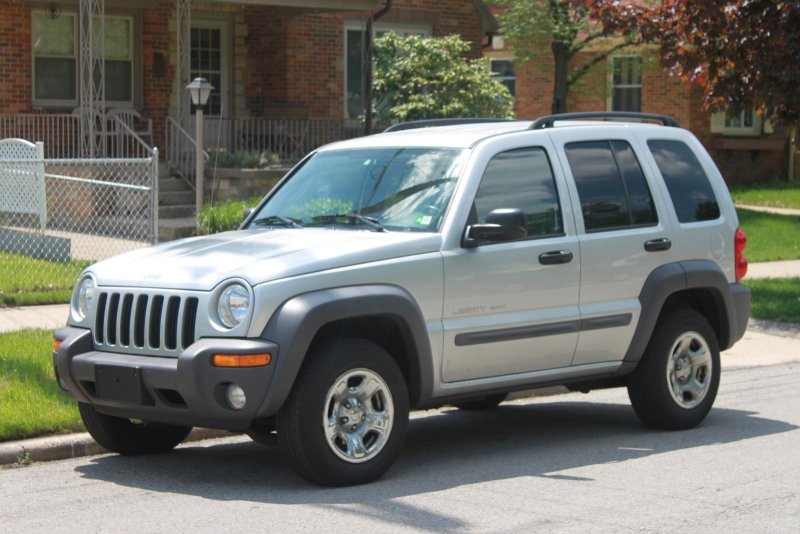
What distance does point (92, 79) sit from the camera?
753 inches

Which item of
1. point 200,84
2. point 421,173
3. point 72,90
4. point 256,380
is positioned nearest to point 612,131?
point 421,173

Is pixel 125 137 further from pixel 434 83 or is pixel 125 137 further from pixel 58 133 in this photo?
pixel 434 83

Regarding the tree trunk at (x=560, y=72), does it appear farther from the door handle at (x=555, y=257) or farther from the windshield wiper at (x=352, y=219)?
the windshield wiper at (x=352, y=219)

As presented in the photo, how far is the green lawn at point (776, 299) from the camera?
14125mm

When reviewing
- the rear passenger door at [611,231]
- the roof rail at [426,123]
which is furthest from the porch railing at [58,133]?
the rear passenger door at [611,231]

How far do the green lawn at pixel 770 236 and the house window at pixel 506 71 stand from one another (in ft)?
29.0

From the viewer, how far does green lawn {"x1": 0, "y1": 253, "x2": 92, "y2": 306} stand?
13.0 meters

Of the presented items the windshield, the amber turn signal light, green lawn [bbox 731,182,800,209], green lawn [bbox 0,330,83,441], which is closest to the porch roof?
green lawn [bbox 731,182,800,209]

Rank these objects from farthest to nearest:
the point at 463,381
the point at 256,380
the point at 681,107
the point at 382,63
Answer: the point at 681,107 < the point at 382,63 < the point at 463,381 < the point at 256,380

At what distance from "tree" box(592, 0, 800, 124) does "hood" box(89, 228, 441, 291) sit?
27.5 ft

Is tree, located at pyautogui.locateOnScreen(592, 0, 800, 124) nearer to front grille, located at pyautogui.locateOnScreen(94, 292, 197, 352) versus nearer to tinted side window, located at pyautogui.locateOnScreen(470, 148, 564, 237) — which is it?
tinted side window, located at pyautogui.locateOnScreen(470, 148, 564, 237)

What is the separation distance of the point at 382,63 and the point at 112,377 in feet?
56.7

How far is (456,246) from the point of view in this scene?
724cm

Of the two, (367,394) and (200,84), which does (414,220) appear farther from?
(200,84)
